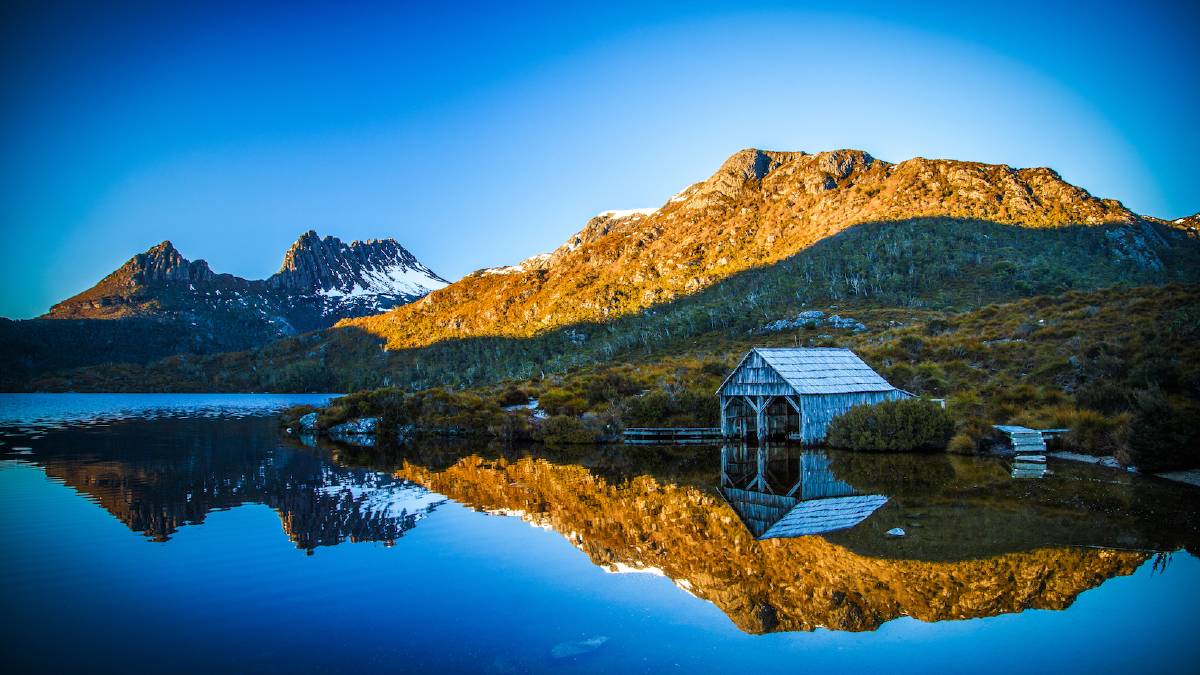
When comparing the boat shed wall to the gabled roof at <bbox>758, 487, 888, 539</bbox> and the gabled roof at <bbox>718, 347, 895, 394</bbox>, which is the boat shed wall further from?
the gabled roof at <bbox>758, 487, 888, 539</bbox>

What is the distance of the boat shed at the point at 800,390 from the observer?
29.6 metres

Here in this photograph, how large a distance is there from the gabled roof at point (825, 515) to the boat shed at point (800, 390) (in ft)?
39.0

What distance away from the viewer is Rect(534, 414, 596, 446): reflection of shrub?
3541 centimetres

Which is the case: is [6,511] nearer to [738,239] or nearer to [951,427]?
[951,427]

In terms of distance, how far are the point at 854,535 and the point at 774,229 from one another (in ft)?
487

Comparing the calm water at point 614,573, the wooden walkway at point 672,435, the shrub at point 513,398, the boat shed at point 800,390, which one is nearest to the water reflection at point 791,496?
the calm water at point 614,573

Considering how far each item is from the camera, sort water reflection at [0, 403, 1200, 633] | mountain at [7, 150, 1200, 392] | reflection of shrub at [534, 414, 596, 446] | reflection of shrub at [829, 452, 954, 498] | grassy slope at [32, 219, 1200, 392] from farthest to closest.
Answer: mountain at [7, 150, 1200, 392]
grassy slope at [32, 219, 1200, 392]
reflection of shrub at [534, 414, 596, 446]
reflection of shrub at [829, 452, 954, 498]
water reflection at [0, 403, 1200, 633]

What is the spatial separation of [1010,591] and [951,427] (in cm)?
1886

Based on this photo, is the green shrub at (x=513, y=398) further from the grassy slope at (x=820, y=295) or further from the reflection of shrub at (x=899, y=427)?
the grassy slope at (x=820, y=295)

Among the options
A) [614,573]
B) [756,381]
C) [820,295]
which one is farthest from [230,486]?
[820,295]

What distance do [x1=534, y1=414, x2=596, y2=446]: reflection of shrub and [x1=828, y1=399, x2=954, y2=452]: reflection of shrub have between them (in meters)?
14.2

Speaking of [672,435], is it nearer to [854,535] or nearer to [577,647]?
[854,535]

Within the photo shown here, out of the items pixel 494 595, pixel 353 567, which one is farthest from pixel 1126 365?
pixel 353 567

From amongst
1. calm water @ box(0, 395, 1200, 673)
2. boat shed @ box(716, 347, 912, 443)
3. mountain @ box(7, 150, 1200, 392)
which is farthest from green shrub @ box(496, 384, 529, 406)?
mountain @ box(7, 150, 1200, 392)
